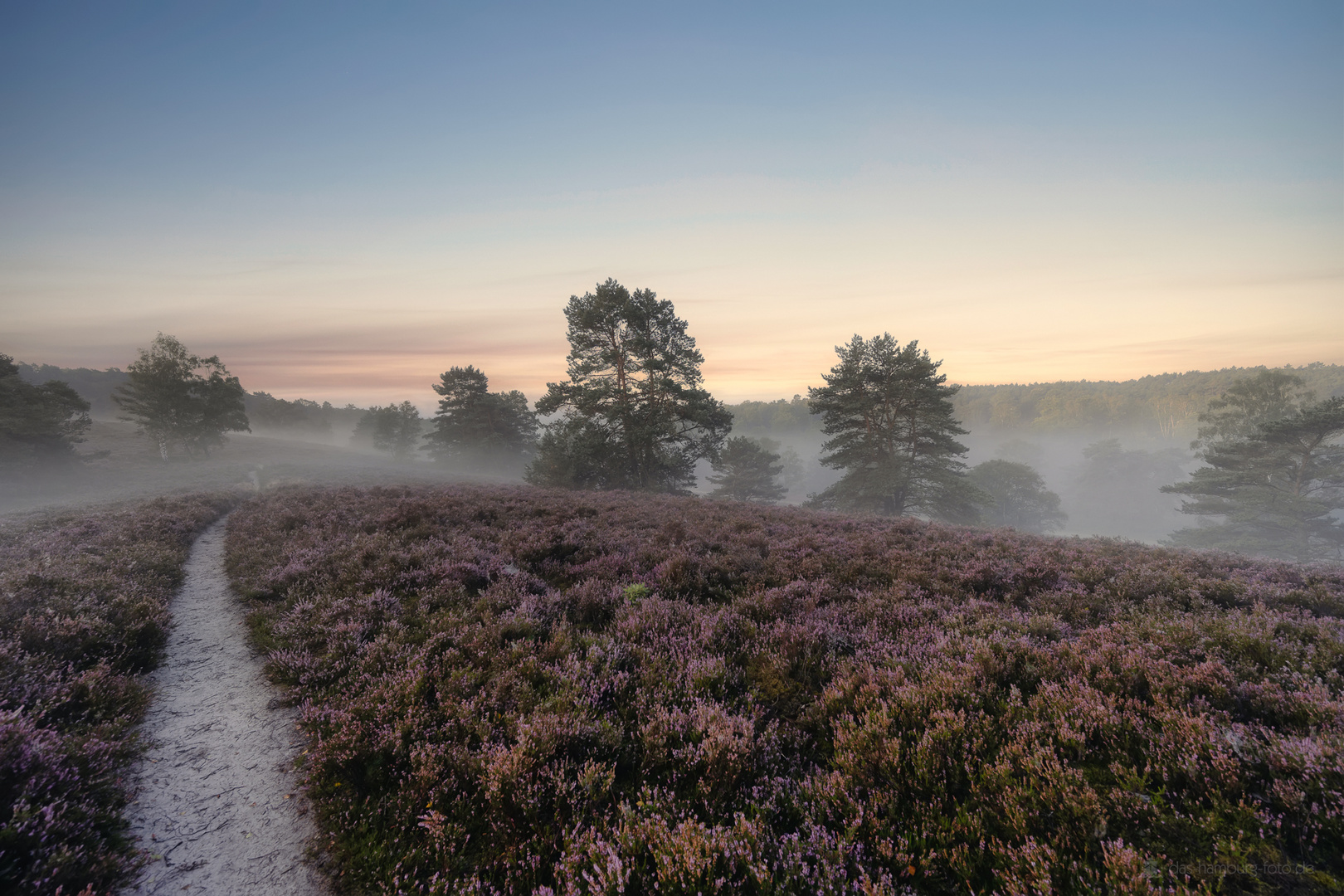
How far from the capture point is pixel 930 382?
30.2m

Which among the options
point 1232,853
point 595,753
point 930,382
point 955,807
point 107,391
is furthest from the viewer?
point 107,391

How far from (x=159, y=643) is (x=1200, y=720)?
12.3 metres

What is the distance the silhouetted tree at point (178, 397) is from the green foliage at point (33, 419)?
3358mm

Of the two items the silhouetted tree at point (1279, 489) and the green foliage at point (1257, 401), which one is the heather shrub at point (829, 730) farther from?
the green foliage at point (1257, 401)

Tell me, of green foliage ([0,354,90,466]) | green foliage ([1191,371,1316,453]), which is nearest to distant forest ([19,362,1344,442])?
green foliage ([1191,371,1316,453])

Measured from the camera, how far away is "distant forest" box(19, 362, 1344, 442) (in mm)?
102438

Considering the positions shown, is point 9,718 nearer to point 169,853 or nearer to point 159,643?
point 169,853

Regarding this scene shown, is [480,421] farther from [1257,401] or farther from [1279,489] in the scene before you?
[1257,401]

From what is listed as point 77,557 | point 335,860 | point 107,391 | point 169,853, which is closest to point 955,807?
point 335,860

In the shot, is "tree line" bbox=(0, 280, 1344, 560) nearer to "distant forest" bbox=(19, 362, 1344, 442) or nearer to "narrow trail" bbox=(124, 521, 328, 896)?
"narrow trail" bbox=(124, 521, 328, 896)

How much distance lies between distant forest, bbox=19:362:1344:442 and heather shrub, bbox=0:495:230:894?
104665 millimetres

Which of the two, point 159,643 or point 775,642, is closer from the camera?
point 775,642

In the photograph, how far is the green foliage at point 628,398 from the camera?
27250 mm

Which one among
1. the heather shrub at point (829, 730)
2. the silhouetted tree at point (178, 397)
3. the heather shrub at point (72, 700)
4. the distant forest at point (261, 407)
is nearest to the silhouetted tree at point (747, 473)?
the heather shrub at point (829, 730)
